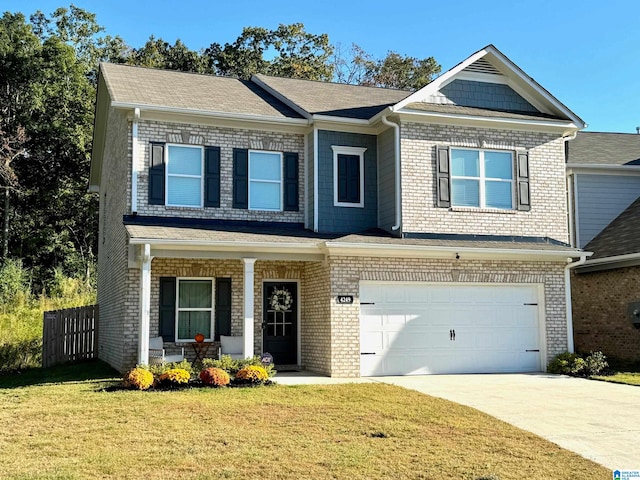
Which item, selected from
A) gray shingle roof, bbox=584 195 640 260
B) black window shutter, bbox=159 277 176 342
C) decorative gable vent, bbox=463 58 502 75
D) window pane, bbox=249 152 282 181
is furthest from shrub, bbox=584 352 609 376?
black window shutter, bbox=159 277 176 342

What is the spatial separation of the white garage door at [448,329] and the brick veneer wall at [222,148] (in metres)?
3.27

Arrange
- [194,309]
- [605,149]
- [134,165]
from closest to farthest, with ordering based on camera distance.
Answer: [134,165]
[194,309]
[605,149]

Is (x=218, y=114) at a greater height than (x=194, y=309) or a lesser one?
greater

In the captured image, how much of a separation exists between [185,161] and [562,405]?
9858mm

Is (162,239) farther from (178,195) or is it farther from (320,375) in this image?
(320,375)

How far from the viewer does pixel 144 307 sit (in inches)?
567

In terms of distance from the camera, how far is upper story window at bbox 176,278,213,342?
658 inches

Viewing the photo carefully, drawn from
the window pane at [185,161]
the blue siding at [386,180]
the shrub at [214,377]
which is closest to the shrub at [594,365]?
the blue siding at [386,180]

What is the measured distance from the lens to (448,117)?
16969 mm

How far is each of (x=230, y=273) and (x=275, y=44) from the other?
1064 inches

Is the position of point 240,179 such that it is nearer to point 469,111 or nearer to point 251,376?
point 251,376

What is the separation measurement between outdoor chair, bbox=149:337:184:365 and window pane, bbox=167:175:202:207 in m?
3.18

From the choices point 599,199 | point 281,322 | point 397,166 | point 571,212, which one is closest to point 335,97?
point 397,166

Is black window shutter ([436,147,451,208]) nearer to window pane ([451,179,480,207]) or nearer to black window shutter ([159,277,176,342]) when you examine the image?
window pane ([451,179,480,207])
